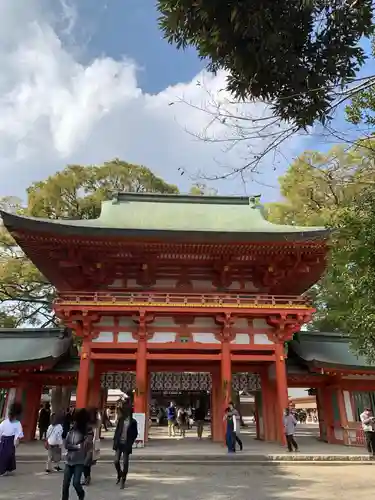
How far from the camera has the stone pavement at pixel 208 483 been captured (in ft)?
26.3

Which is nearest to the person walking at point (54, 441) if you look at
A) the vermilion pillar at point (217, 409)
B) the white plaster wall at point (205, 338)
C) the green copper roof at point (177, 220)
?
the white plaster wall at point (205, 338)

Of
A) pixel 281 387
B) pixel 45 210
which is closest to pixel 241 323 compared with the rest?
pixel 281 387

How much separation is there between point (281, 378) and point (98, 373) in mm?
6930

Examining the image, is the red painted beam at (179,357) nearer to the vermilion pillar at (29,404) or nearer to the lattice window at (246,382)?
the lattice window at (246,382)

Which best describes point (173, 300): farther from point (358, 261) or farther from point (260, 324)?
point (358, 261)

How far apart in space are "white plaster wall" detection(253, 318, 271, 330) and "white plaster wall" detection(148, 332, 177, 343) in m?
3.04

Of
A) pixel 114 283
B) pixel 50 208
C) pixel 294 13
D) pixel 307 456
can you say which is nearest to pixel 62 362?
pixel 114 283

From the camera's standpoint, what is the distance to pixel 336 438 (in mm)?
16781

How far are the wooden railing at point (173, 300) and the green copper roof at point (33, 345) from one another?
2.71m

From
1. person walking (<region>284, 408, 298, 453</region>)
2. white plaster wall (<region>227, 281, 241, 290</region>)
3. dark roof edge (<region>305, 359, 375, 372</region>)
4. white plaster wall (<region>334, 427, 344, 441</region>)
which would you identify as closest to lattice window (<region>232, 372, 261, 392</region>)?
dark roof edge (<region>305, 359, 375, 372</region>)

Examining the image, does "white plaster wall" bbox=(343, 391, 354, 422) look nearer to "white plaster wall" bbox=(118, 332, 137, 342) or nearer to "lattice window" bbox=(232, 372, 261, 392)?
"lattice window" bbox=(232, 372, 261, 392)

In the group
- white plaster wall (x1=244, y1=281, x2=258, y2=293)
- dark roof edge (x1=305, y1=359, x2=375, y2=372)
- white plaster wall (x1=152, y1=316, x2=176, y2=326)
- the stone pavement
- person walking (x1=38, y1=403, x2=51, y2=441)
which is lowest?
the stone pavement

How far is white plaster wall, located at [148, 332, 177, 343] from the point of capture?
1574 centimetres

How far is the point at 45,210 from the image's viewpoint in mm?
27625
